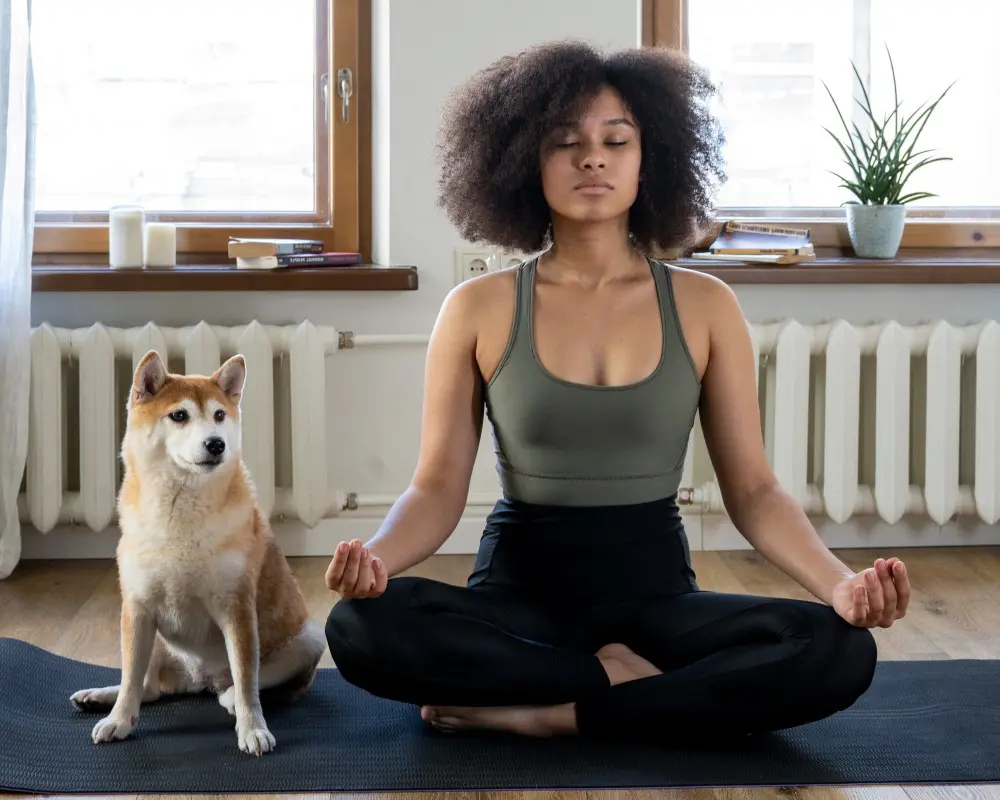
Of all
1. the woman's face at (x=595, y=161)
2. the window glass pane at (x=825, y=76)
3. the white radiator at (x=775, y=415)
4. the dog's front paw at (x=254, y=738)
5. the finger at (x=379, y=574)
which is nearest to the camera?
the finger at (x=379, y=574)

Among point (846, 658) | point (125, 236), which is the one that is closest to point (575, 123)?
point (846, 658)

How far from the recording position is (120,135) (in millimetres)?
3006

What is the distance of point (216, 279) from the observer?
9.31 feet

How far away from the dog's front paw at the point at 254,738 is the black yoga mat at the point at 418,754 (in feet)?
0.04

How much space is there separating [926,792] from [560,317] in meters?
0.80

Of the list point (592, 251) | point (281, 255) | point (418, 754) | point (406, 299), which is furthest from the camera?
point (406, 299)

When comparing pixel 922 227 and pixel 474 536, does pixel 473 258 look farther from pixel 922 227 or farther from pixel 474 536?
pixel 922 227

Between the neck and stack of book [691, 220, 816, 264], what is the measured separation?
111 cm

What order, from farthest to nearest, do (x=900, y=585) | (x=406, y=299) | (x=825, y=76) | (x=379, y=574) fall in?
(x=825, y=76), (x=406, y=299), (x=379, y=574), (x=900, y=585)

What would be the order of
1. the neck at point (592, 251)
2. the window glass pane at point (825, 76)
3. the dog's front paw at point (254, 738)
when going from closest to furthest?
the dog's front paw at point (254, 738), the neck at point (592, 251), the window glass pane at point (825, 76)

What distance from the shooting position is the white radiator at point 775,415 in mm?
2801

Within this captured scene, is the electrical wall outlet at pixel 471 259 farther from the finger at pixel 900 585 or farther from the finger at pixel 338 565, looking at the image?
the finger at pixel 900 585

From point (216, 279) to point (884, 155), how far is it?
1.66 m

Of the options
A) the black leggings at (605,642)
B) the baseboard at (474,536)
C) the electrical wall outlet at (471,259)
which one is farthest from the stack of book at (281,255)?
the black leggings at (605,642)
